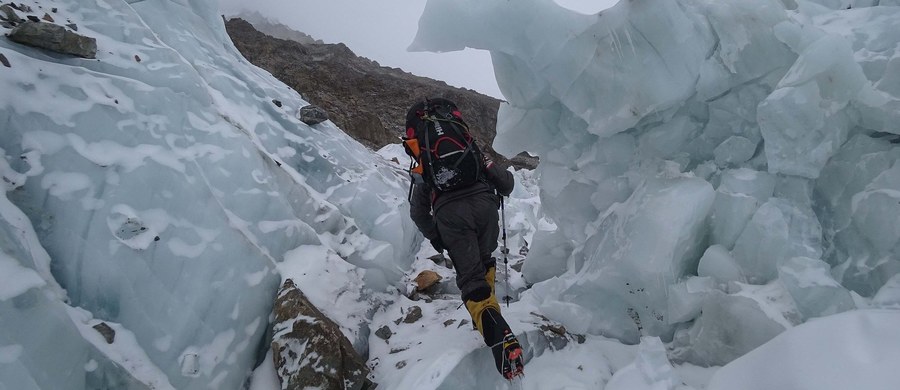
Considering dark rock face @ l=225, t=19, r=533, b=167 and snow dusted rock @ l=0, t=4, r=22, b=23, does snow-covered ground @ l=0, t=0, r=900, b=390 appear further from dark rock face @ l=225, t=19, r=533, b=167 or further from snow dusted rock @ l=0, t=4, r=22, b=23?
dark rock face @ l=225, t=19, r=533, b=167

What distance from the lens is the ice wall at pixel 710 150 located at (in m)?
2.76

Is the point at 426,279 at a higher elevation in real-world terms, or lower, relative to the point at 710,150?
lower

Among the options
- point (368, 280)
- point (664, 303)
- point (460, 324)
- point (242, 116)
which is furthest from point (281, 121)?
point (664, 303)

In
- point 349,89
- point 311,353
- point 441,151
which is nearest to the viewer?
point 311,353

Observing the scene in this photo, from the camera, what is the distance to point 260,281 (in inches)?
125

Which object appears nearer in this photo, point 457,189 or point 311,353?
point 311,353

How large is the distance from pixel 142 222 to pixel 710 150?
424 cm

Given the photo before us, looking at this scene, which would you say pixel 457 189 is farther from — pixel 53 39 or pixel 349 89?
pixel 349 89

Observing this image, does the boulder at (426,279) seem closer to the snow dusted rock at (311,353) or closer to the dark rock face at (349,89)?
the snow dusted rock at (311,353)

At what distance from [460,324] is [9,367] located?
2.53 metres

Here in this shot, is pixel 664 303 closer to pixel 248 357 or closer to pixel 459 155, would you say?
pixel 459 155

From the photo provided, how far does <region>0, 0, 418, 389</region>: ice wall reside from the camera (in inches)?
90.7

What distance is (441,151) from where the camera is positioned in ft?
10.5

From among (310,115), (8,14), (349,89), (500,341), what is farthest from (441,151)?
(349,89)
